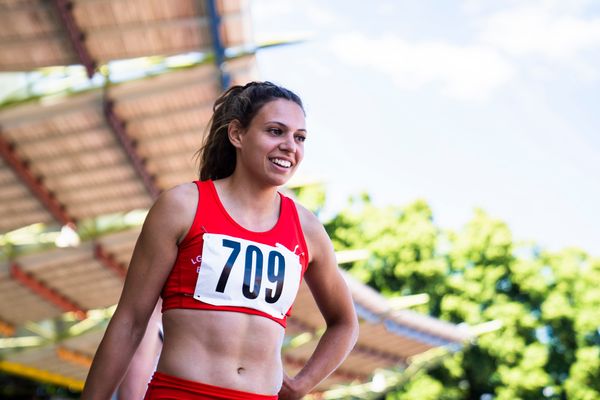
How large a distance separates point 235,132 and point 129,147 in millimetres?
16447

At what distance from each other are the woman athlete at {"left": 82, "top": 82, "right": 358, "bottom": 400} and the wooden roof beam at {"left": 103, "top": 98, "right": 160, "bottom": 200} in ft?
49.8

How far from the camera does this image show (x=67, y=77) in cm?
1819

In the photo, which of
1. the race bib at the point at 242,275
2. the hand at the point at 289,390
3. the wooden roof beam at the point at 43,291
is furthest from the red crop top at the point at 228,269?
the wooden roof beam at the point at 43,291

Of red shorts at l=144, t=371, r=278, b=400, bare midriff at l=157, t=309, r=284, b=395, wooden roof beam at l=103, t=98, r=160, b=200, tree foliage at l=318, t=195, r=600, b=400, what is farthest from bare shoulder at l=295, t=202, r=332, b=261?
tree foliage at l=318, t=195, r=600, b=400

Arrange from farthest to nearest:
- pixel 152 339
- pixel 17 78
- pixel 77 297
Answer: pixel 77 297 → pixel 17 78 → pixel 152 339

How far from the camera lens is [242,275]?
3.18m

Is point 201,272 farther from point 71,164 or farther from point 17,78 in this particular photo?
point 71,164

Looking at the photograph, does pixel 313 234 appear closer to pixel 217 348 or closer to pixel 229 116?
pixel 229 116

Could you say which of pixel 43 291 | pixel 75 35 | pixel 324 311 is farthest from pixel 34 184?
pixel 324 311

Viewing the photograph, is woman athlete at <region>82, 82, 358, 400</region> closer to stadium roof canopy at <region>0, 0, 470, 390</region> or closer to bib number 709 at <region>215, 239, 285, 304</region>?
bib number 709 at <region>215, 239, 285, 304</region>

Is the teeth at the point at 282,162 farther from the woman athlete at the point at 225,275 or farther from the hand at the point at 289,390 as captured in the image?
the hand at the point at 289,390

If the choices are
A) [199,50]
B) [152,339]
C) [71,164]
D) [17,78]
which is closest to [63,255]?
[71,164]

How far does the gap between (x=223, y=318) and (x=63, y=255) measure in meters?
23.0

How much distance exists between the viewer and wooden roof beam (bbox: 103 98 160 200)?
18.4 m
